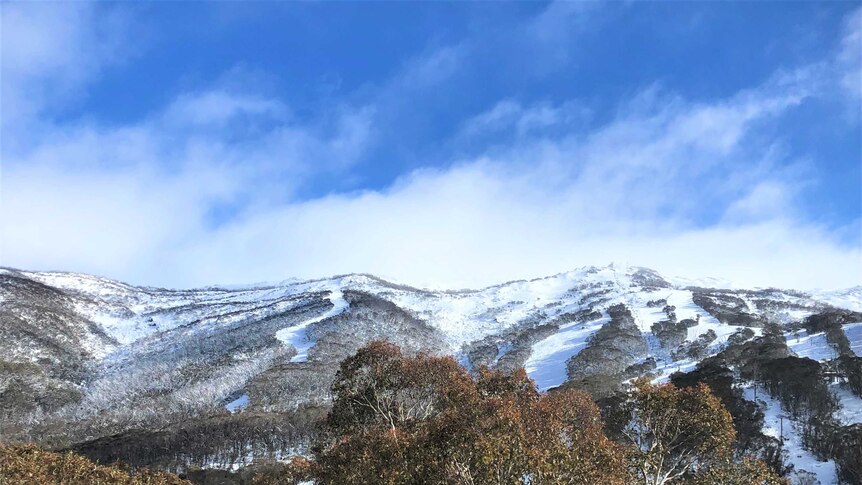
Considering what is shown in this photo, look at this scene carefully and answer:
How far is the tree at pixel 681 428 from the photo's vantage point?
23.3 meters

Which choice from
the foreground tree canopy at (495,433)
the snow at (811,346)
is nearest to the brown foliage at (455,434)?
the foreground tree canopy at (495,433)

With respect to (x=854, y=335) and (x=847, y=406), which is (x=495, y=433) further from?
(x=854, y=335)

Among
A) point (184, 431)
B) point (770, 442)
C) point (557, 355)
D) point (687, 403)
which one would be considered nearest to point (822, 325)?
point (557, 355)

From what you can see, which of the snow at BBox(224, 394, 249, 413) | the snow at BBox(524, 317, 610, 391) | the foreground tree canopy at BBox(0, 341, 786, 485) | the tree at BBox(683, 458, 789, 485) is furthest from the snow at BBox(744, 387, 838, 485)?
the snow at BBox(224, 394, 249, 413)

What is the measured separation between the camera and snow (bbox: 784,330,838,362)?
113 m

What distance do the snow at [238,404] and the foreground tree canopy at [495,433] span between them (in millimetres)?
132689

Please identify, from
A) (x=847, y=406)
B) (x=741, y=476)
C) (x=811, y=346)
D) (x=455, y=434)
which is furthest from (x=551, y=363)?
(x=455, y=434)

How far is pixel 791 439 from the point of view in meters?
67.6

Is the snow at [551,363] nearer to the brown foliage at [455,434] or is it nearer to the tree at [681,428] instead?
the brown foliage at [455,434]

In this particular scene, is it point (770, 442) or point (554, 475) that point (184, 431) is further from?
point (554, 475)

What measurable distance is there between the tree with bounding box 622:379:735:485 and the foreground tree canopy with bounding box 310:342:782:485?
0.04m

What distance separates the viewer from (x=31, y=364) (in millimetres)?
186625

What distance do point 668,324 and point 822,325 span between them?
6090cm

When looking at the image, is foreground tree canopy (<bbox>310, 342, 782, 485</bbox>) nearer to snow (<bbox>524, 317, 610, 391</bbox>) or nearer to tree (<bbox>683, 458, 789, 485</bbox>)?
tree (<bbox>683, 458, 789, 485</bbox>)
